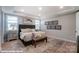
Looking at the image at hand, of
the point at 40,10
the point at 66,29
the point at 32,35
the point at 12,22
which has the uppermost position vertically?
the point at 40,10

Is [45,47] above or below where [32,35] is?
below

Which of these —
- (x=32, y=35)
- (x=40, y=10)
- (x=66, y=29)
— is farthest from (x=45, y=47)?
(x=40, y=10)

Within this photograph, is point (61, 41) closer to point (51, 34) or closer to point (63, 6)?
point (51, 34)

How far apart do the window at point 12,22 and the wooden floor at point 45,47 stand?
13.2 inches

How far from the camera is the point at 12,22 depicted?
67.2 inches

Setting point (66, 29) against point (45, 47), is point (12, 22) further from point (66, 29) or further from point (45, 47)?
point (66, 29)

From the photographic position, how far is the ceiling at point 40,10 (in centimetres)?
167

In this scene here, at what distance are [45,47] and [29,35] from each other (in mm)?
485

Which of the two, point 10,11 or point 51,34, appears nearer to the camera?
point 10,11

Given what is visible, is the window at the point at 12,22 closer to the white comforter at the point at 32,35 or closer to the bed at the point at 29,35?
the bed at the point at 29,35

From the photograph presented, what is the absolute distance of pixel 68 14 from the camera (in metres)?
1.67

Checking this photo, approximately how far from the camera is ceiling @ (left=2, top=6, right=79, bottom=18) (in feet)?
5.48
